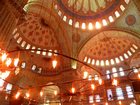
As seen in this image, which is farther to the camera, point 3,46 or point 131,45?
point 131,45

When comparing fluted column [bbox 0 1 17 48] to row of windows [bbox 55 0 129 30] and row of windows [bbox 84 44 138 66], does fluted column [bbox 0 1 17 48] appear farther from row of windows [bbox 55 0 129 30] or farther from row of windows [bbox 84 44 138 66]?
row of windows [bbox 84 44 138 66]

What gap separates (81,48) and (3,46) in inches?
376

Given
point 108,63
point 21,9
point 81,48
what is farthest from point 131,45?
point 21,9

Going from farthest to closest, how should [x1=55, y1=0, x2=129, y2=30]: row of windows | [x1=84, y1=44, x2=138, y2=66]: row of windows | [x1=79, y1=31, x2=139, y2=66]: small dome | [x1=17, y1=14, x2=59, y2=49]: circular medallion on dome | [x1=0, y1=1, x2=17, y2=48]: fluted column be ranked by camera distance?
[x1=84, y1=44, x2=138, y2=66]: row of windows
[x1=79, y1=31, x2=139, y2=66]: small dome
[x1=17, y1=14, x2=59, y2=49]: circular medallion on dome
[x1=55, y1=0, x2=129, y2=30]: row of windows
[x1=0, y1=1, x2=17, y2=48]: fluted column

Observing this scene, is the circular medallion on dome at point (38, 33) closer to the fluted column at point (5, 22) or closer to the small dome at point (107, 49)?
the small dome at point (107, 49)

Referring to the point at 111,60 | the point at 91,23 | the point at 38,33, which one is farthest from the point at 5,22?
the point at 111,60

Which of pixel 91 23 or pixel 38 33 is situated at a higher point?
pixel 91 23

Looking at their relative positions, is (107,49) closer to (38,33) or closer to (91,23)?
(91,23)

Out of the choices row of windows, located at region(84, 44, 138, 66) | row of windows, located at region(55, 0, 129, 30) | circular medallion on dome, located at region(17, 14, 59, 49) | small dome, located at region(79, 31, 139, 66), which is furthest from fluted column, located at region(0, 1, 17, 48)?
row of windows, located at region(84, 44, 138, 66)

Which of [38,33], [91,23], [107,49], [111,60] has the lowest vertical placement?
[111,60]

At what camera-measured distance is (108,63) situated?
69.6 feet

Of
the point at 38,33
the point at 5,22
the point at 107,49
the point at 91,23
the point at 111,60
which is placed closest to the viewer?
the point at 5,22

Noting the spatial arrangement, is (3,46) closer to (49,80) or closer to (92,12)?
(49,80)

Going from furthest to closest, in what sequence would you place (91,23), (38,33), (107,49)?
(107,49) → (38,33) → (91,23)
